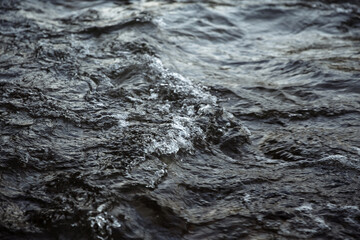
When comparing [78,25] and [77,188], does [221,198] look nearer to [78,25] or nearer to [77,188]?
[77,188]

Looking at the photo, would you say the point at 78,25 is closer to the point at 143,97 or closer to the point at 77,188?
the point at 143,97

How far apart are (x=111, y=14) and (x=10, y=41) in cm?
184

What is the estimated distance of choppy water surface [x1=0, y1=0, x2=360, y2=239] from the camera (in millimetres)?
2695

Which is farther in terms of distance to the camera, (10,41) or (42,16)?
(42,16)

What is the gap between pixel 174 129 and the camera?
3.60 meters

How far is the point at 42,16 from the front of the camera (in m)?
6.25

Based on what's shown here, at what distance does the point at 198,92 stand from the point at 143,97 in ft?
1.90

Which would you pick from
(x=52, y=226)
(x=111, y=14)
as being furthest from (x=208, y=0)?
(x=52, y=226)

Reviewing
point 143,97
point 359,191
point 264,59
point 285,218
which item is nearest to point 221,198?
point 285,218

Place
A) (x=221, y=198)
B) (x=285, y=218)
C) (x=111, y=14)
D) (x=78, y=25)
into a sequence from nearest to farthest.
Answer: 1. (x=285, y=218)
2. (x=221, y=198)
3. (x=78, y=25)
4. (x=111, y=14)

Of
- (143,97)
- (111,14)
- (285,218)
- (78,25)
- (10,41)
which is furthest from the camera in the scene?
(111,14)

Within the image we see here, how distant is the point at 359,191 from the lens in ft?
9.63

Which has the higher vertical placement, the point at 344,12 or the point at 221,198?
the point at 344,12

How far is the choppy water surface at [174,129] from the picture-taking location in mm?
2695
